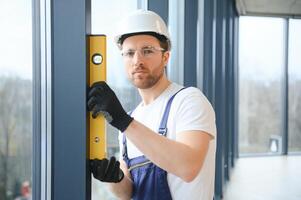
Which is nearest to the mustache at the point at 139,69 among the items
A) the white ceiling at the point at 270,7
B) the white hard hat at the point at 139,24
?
the white hard hat at the point at 139,24

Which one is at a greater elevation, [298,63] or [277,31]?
[277,31]

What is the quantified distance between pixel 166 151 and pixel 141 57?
398 mm

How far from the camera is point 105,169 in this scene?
1.18m

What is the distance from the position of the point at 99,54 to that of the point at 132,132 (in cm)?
26

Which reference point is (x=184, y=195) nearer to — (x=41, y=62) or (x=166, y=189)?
(x=166, y=189)

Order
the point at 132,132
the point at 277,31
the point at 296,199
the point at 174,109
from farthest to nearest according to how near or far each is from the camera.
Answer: the point at 277,31, the point at 296,199, the point at 174,109, the point at 132,132

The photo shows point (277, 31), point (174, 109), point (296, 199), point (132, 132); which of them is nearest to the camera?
point (132, 132)

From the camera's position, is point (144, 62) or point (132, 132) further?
point (144, 62)

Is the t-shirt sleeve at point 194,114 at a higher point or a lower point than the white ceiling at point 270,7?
lower

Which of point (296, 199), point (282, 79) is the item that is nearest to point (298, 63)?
point (282, 79)

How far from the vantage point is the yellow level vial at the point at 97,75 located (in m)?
1.12

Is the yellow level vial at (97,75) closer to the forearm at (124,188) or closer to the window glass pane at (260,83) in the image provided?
the forearm at (124,188)

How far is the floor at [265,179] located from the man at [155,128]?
3924 mm

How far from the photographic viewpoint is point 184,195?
4.63ft
